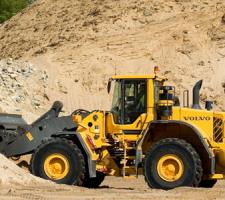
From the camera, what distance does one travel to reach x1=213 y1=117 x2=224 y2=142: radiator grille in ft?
50.7

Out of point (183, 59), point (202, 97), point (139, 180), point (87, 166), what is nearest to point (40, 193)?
point (87, 166)

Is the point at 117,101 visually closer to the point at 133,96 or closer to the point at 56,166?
the point at 133,96

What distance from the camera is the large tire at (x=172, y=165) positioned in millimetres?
14867

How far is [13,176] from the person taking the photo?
14.5 metres

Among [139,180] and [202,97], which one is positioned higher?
[202,97]

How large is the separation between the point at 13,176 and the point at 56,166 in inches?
60.3

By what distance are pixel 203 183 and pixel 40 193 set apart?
4.51m

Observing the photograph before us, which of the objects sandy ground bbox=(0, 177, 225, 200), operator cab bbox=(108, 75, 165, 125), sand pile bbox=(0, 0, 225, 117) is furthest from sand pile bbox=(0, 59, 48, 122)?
sandy ground bbox=(0, 177, 225, 200)

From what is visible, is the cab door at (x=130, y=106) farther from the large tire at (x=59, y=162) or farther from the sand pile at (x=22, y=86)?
the sand pile at (x=22, y=86)

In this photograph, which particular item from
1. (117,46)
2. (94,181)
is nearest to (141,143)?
(94,181)

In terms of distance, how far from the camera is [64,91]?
34.5 m

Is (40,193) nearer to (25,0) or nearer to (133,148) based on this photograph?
(133,148)

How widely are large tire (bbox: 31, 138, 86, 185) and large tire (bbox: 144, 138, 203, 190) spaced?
1.47m

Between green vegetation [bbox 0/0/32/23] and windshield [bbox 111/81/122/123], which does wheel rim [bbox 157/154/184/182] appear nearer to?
windshield [bbox 111/81/122/123]
